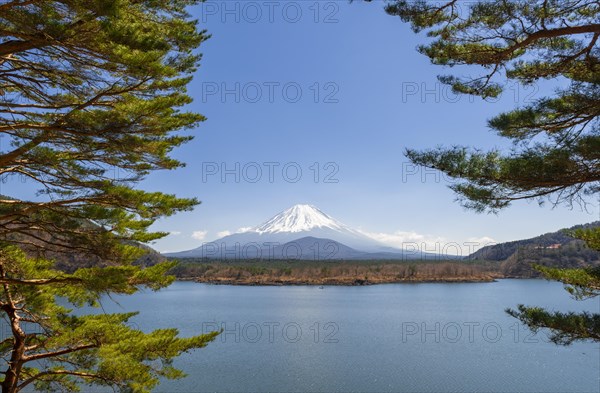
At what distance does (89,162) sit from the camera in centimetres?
383

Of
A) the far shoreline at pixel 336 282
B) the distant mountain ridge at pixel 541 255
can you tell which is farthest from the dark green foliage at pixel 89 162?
the far shoreline at pixel 336 282

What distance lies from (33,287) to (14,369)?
2.33ft

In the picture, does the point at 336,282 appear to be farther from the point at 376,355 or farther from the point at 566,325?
the point at 566,325

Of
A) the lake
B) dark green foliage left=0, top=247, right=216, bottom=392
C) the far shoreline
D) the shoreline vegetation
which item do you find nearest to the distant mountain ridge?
the shoreline vegetation

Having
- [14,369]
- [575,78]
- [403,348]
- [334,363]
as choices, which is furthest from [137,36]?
[403,348]

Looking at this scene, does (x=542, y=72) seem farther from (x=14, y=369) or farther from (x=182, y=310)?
(x=182, y=310)

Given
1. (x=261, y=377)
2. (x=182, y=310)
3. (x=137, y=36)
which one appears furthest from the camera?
(x=182, y=310)

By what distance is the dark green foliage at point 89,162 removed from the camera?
9.22 ft

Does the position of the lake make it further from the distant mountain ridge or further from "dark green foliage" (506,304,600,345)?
the distant mountain ridge

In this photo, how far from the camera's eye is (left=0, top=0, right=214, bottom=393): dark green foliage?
281 cm

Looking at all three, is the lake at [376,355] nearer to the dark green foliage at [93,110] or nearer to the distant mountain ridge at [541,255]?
the dark green foliage at [93,110]

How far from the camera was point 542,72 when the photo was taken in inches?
144

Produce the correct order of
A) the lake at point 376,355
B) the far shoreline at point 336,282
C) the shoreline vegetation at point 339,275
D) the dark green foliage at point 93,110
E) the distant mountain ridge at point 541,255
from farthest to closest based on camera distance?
the shoreline vegetation at point 339,275 → the far shoreline at point 336,282 → the distant mountain ridge at point 541,255 → the lake at point 376,355 → the dark green foliage at point 93,110

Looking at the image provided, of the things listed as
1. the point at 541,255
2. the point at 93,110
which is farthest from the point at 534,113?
the point at 541,255
